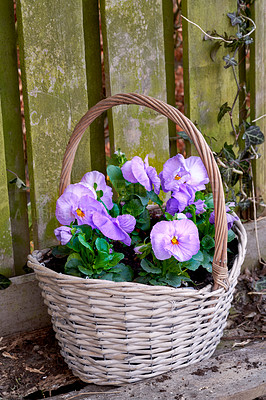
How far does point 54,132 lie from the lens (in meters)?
1.78

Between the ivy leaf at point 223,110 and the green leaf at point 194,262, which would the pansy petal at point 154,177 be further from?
the ivy leaf at point 223,110

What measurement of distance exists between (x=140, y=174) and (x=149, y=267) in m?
0.26

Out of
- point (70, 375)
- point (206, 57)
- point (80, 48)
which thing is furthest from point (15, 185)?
point (206, 57)

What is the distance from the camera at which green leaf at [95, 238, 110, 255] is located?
1358 millimetres

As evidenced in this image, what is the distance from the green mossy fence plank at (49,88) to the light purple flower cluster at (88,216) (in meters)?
0.36

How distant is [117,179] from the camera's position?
1.52 metres

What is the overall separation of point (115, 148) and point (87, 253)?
605 millimetres

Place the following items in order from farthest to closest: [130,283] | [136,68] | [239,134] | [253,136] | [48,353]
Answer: [239,134], [253,136], [136,68], [48,353], [130,283]

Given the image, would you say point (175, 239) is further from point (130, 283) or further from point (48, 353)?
point (48, 353)

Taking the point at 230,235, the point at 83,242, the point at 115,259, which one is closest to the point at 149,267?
the point at 115,259

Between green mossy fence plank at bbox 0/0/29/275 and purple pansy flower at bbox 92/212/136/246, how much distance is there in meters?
0.52

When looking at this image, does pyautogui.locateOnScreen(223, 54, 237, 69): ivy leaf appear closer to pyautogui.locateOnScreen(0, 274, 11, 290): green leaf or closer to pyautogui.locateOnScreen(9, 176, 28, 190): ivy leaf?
pyautogui.locateOnScreen(9, 176, 28, 190): ivy leaf

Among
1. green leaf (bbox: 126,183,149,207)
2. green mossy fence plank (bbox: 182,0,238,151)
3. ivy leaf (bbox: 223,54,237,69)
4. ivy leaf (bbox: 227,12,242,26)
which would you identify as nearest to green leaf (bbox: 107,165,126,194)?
green leaf (bbox: 126,183,149,207)

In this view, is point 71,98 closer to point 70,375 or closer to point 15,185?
point 15,185
